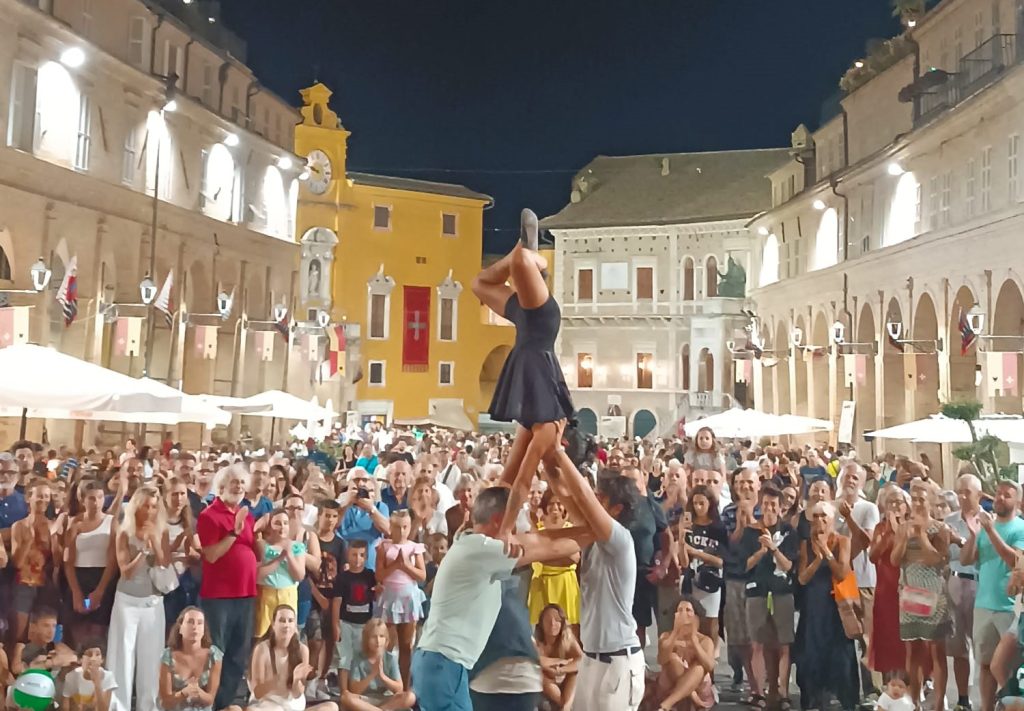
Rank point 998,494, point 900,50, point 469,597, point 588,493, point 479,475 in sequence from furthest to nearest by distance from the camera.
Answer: point 900,50
point 479,475
point 998,494
point 588,493
point 469,597

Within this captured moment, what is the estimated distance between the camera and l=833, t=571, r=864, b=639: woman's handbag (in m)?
9.69

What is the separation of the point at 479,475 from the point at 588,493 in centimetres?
886

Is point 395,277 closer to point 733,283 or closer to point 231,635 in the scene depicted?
point 733,283

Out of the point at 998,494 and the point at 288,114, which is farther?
the point at 288,114

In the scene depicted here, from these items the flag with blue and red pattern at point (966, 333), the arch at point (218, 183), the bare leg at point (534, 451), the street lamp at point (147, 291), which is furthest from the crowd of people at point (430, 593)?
the arch at point (218, 183)

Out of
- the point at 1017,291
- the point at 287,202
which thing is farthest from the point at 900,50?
the point at 287,202

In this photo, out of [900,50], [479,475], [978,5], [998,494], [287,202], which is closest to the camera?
[998,494]

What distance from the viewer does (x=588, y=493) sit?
20.3 ft

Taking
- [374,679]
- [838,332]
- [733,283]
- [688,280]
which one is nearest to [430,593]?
[374,679]

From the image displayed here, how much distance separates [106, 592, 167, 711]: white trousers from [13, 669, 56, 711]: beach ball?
2.72ft

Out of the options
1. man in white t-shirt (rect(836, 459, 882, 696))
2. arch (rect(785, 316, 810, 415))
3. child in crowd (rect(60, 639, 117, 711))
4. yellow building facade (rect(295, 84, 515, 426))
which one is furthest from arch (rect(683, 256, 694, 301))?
child in crowd (rect(60, 639, 117, 711))

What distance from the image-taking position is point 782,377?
44250 mm

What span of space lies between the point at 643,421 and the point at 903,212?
2639 centimetres

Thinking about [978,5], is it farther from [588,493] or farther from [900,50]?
[588,493]
